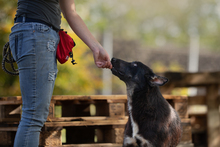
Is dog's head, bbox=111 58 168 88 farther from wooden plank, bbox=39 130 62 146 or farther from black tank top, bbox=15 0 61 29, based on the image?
black tank top, bbox=15 0 61 29

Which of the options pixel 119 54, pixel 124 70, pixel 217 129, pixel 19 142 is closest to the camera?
pixel 19 142

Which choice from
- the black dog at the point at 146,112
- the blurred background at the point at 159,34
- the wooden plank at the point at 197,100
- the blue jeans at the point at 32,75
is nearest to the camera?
the blue jeans at the point at 32,75

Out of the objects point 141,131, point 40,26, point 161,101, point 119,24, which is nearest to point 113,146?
point 141,131

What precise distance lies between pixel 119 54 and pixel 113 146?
17.4m

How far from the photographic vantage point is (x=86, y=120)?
3.52 meters

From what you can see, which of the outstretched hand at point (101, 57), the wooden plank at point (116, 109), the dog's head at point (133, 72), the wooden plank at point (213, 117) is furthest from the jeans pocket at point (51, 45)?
the wooden plank at point (213, 117)

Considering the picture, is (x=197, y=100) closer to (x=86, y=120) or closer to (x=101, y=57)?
(x=86, y=120)

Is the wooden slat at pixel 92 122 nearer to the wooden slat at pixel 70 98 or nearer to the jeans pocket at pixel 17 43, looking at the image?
the wooden slat at pixel 70 98

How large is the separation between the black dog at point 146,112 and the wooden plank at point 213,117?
109 inches

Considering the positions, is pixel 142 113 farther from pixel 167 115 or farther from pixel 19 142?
pixel 19 142

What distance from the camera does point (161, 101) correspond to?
3229mm

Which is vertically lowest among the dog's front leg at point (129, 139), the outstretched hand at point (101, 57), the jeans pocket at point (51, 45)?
the dog's front leg at point (129, 139)

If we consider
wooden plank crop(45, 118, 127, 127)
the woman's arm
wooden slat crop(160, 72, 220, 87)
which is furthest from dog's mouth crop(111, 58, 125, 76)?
wooden slat crop(160, 72, 220, 87)

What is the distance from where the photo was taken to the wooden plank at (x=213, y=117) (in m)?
5.71
